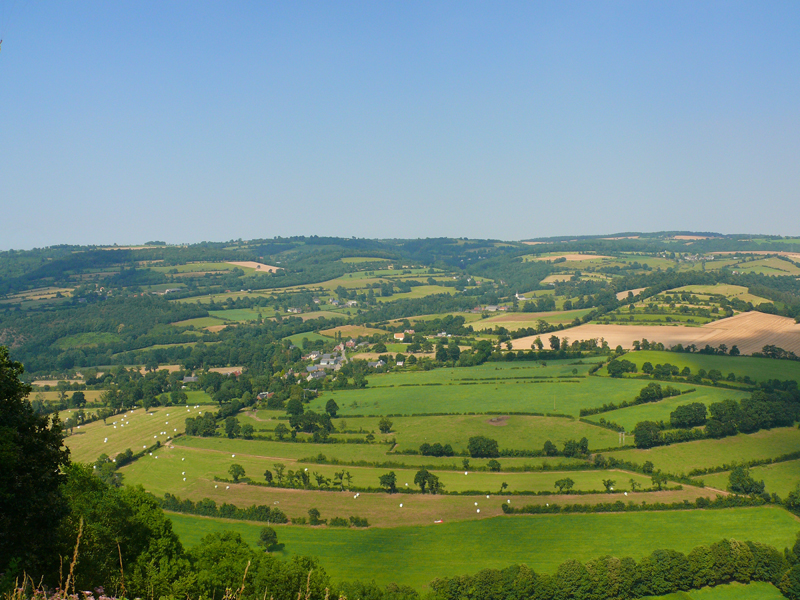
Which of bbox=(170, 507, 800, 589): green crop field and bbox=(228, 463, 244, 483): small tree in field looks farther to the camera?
bbox=(228, 463, 244, 483): small tree in field

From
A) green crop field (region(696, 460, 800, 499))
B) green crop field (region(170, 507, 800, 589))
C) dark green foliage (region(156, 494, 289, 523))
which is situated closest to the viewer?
green crop field (region(170, 507, 800, 589))

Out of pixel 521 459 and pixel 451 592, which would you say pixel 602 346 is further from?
pixel 451 592

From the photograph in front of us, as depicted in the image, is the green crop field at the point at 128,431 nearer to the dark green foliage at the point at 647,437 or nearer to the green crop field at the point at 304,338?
the green crop field at the point at 304,338

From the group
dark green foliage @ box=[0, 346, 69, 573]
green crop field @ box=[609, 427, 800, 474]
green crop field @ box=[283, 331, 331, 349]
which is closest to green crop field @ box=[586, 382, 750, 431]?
green crop field @ box=[609, 427, 800, 474]

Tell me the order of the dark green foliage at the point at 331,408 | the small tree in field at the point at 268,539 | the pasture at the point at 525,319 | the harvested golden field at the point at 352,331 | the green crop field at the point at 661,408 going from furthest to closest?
the harvested golden field at the point at 352,331
the pasture at the point at 525,319
the dark green foliage at the point at 331,408
the green crop field at the point at 661,408
the small tree in field at the point at 268,539

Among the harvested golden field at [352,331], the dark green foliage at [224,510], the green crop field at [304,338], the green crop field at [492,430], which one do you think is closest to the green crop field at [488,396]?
the green crop field at [492,430]

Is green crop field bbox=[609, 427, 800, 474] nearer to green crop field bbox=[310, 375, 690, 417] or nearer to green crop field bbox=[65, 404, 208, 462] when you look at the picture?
green crop field bbox=[310, 375, 690, 417]
